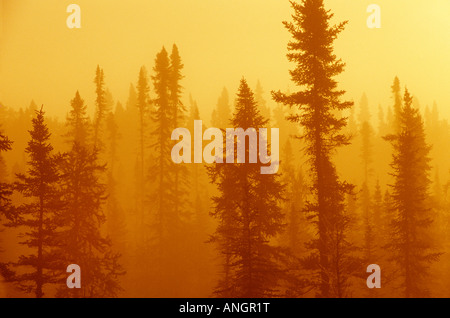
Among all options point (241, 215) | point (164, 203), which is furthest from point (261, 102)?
point (241, 215)

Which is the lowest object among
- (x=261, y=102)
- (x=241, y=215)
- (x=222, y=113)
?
(x=241, y=215)

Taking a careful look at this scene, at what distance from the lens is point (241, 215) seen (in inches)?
679

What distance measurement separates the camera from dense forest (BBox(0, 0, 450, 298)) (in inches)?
675

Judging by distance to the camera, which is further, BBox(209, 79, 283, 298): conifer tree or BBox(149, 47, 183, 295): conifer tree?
BBox(149, 47, 183, 295): conifer tree

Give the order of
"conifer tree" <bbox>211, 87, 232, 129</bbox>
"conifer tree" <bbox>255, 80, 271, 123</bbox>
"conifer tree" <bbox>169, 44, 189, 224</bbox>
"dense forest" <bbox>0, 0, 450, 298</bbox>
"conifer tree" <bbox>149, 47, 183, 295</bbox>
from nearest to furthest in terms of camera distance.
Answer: "dense forest" <bbox>0, 0, 450, 298</bbox> → "conifer tree" <bbox>149, 47, 183, 295</bbox> → "conifer tree" <bbox>169, 44, 189, 224</bbox> → "conifer tree" <bbox>211, 87, 232, 129</bbox> → "conifer tree" <bbox>255, 80, 271, 123</bbox>

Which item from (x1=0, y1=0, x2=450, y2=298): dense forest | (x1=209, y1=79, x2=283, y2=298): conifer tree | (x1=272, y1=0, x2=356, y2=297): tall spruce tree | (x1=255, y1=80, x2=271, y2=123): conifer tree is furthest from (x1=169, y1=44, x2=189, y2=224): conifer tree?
(x1=255, y1=80, x2=271, y2=123): conifer tree

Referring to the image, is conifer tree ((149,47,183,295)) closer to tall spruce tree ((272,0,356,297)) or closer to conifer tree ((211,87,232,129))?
tall spruce tree ((272,0,356,297))

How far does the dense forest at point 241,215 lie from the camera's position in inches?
675

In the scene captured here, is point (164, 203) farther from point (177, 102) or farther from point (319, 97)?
point (319, 97)

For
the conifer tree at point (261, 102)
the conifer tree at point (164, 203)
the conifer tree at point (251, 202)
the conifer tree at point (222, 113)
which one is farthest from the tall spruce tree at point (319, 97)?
the conifer tree at point (261, 102)

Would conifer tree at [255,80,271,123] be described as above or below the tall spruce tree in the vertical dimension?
above

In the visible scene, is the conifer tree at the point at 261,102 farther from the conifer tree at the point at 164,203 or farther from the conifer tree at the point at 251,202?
the conifer tree at the point at 251,202
